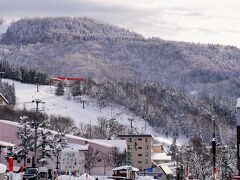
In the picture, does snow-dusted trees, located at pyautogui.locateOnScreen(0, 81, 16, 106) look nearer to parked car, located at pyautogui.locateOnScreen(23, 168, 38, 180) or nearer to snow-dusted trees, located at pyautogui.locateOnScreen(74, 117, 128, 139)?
snow-dusted trees, located at pyautogui.locateOnScreen(74, 117, 128, 139)

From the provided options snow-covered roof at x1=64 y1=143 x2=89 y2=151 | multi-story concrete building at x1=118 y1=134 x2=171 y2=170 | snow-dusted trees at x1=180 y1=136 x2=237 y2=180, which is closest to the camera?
snow-dusted trees at x1=180 y1=136 x2=237 y2=180

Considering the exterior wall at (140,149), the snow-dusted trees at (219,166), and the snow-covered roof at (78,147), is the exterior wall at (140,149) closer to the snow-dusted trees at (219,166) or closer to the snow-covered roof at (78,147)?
the snow-dusted trees at (219,166)

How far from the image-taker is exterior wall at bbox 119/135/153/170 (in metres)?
119

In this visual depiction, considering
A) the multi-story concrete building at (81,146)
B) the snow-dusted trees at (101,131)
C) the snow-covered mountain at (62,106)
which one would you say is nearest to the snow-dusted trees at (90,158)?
the multi-story concrete building at (81,146)

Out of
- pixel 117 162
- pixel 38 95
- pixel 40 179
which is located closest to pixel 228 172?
pixel 117 162

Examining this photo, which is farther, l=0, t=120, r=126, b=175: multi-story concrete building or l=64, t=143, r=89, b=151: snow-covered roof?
l=0, t=120, r=126, b=175: multi-story concrete building

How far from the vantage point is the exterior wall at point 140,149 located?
119 meters

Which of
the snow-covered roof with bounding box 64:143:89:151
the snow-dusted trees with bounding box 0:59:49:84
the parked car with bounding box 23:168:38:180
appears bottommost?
the parked car with bounding box 23:168:38:180

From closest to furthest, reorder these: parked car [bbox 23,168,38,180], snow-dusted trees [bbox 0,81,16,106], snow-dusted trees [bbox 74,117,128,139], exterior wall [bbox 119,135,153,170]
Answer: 1. parked car [bbox 23,168,38,180]
2. exterior wall [bbox 119,135,153,170]
3. snow-dusted trees [bbox 74,117,128,139]
4. snow-dusted trees [bbox 0,81,16,106]

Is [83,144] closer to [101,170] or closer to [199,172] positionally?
[101,170]

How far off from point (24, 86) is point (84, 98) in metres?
18.5

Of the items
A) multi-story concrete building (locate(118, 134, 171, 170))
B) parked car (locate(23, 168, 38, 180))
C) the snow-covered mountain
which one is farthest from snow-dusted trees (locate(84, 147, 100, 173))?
the snow-covered mountain

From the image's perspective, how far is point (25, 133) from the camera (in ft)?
230

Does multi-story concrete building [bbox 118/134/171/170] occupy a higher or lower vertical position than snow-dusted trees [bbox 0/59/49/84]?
lower
